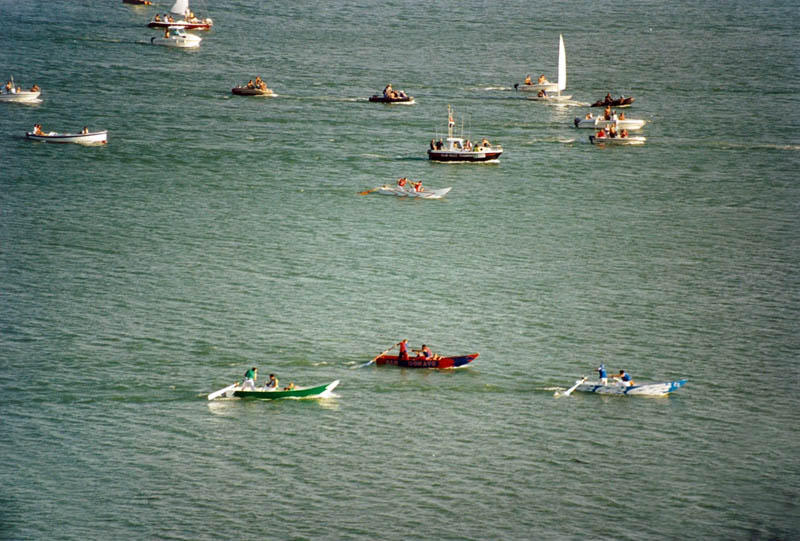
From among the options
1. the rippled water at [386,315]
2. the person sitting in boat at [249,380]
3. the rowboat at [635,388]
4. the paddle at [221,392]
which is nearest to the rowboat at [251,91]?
the rippled water at [386,315]

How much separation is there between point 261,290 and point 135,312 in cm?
1020

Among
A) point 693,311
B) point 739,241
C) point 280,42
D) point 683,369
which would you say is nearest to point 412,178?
point 739,241

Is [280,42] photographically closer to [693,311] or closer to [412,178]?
[412,178]

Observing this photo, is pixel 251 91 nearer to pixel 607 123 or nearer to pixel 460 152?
pixel 460 152

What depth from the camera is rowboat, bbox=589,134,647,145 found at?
138 m

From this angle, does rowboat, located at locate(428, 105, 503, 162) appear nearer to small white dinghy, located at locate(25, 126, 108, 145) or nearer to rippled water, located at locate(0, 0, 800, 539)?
rippled water, located at locate(0, 0, 800, 539)

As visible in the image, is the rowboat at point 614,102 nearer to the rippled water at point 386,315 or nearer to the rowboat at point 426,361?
the rippled water at point 386,315

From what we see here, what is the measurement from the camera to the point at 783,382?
72.9 meters

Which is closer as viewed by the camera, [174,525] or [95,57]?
[174,525]

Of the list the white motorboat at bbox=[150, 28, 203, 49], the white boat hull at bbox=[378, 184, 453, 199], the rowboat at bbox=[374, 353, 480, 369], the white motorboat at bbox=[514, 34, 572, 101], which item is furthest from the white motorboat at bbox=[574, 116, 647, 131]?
the rowboat at bbox=[374, 353, 480, 369]

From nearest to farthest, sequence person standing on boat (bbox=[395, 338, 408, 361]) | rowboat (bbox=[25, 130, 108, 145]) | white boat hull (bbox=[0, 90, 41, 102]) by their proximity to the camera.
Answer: person standing on boat (bbox=[395, 338, 408, 361]) < rowboat (bbox=[25, 130, 108, 145]) < white boat hull (bbox=[0, 90, 41, 102])

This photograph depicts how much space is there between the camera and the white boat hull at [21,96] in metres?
147

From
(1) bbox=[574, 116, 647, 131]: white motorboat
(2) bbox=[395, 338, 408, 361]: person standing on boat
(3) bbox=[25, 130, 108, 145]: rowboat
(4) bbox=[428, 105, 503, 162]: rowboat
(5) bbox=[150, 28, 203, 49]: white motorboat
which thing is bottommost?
(2) bbox=[395, 338, 408, 361]: person standing on boat

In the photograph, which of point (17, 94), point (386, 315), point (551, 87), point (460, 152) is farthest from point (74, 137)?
point (551, 87)
